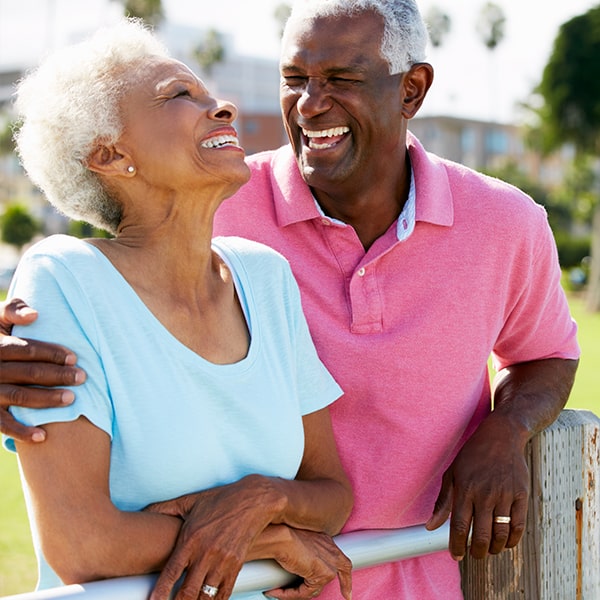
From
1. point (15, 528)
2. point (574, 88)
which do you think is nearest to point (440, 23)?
point (574, 88)

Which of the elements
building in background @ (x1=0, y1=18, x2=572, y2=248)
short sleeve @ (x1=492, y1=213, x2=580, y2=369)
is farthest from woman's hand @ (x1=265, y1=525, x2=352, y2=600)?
building in background @ (x1=0, y1=18, x2=572, y2=248)

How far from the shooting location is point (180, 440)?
179cm

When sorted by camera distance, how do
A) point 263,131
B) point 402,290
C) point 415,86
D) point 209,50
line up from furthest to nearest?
1. point 263,131
2. point 209,50
3. point 415,86
4. point 402,290

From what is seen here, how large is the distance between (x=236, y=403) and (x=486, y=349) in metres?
0.77

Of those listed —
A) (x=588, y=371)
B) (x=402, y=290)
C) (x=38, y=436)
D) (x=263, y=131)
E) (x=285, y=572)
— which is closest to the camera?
(x=38, y=436)

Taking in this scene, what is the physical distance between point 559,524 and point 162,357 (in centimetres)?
101

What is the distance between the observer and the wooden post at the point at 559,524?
7.36 feet

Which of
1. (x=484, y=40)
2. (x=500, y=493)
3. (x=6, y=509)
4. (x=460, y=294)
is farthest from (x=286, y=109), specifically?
(x=484, y=40)

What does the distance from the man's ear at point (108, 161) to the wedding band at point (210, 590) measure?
0.80m

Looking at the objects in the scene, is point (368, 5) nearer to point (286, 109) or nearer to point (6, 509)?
point (286, 109)

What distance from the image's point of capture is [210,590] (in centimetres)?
171

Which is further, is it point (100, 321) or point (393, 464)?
point (393, 464)

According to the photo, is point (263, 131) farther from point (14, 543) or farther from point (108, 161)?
point (108, 161)

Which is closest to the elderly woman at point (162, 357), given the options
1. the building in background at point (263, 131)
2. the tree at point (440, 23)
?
the building in background at point (263, 131)
